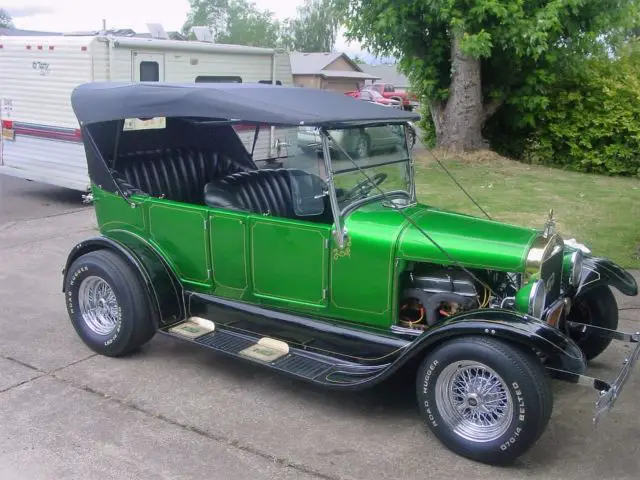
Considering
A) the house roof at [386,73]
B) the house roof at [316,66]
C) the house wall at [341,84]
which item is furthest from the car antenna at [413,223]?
the house roof at [386,73]

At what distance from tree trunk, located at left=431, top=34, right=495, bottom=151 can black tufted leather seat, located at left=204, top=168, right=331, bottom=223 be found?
9.78 metres

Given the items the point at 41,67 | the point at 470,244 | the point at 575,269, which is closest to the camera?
the point at 470,244

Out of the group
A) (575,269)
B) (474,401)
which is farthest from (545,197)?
(474,401)

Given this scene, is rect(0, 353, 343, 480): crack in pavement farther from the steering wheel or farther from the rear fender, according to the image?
the steering wheel

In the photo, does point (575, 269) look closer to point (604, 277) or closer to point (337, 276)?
point (604, 277)

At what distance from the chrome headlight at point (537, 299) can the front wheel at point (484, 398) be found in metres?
0.31

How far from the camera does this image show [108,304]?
5.09 meters

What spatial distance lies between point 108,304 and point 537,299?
3.02 meters

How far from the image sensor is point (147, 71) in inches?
392

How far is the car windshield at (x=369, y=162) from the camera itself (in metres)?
4.45

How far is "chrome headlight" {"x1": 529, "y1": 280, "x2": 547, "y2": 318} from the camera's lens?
3787mm

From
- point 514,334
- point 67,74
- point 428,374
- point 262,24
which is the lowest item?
point 428,374

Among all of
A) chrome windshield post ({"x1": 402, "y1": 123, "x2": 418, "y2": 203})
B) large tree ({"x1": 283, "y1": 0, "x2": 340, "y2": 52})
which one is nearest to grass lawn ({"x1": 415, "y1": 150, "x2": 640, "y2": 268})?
chrome windshield post ({"x1": 402, "y1": 123, "x2": 418, "y2": 203})

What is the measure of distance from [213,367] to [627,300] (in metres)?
3.86
